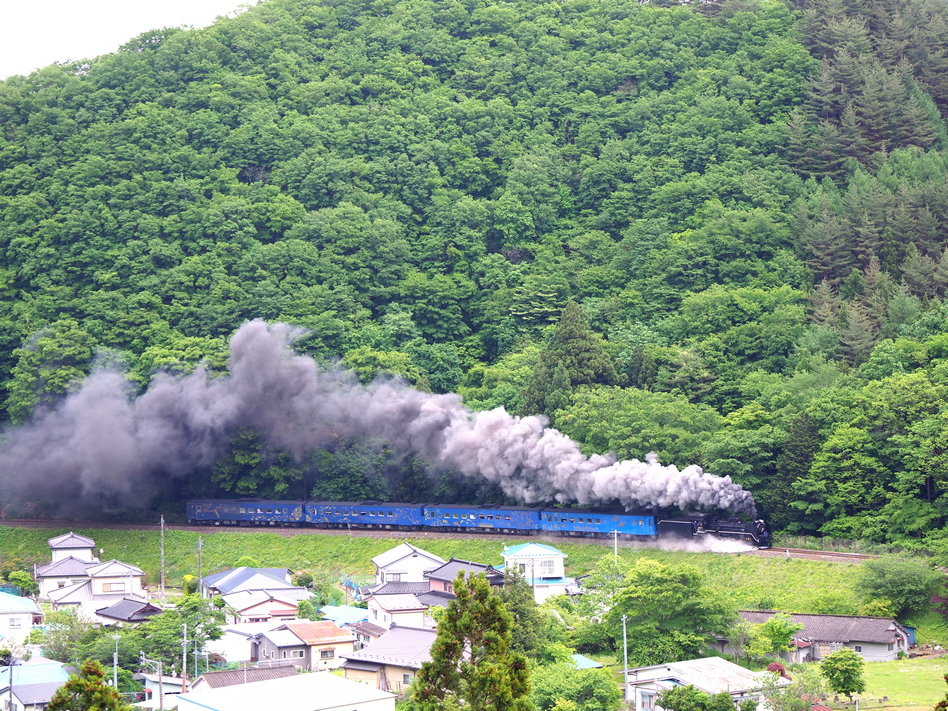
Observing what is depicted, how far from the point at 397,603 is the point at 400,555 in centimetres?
672

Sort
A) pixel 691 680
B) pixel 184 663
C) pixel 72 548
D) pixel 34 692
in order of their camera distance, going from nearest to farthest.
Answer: pixel 691 680 → pixel 34 692 → pixel 184 663 → pixel 72 548

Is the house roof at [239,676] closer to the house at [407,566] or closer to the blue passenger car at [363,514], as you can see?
the house at [407,566]

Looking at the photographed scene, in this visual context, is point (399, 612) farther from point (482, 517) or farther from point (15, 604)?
point (15, 604)

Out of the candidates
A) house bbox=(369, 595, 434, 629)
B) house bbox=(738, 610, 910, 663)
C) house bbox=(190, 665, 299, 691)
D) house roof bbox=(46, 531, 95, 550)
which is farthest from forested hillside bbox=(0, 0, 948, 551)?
house bbox=(190, 665, 299, 691)

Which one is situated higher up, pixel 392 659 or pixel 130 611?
pixel 130 611

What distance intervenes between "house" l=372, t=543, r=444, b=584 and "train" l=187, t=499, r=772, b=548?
455 cm

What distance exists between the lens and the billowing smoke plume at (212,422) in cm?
6262

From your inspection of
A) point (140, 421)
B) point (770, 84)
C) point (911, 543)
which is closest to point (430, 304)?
point (140, 421)

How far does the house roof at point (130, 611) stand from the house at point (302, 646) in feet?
17.3

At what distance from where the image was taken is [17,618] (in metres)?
47.0

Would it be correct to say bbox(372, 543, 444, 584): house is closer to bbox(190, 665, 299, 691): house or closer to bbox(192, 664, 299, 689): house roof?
bbox(192, 664, 299, 689): house roof

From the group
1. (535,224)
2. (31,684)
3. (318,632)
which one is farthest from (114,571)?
(535,224)

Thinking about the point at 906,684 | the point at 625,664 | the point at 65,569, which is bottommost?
the point at 906,684

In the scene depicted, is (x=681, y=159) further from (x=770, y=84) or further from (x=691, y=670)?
(x=691, y=670)
